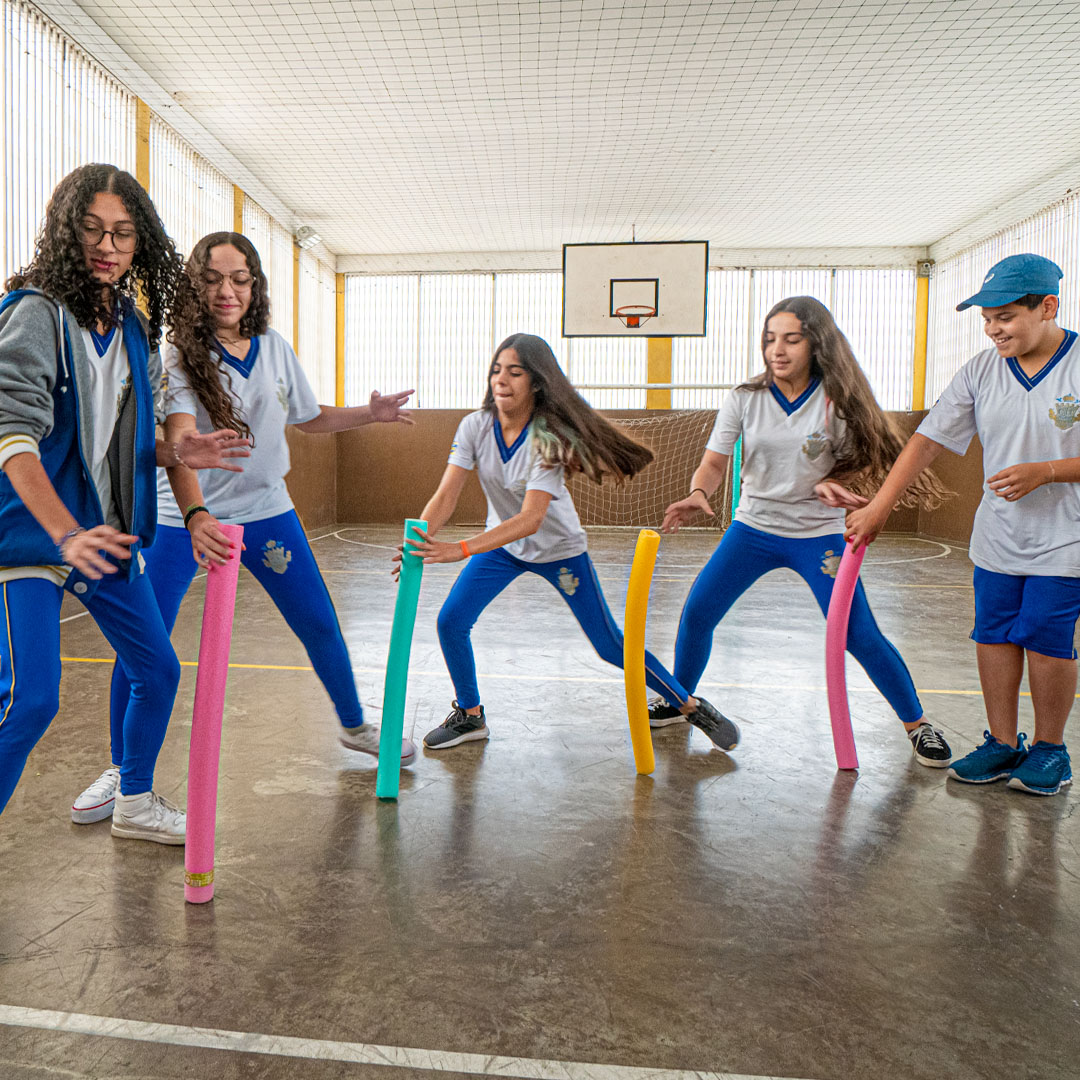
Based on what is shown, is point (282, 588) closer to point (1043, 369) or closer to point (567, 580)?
point (567, 580)

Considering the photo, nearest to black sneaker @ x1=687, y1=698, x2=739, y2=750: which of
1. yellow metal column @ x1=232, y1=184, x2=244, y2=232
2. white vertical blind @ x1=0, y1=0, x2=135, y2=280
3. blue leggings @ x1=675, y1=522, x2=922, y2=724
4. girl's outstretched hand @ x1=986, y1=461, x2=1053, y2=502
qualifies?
blue leggings @ x1=675, y1=522, x2=922, y2=724

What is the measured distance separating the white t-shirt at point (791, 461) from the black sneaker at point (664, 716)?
829 millimetres

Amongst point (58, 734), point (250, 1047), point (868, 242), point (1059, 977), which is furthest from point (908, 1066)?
point (868, 242)

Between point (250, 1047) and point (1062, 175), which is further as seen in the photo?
point (1062, 175)

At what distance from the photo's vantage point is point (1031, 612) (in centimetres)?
259

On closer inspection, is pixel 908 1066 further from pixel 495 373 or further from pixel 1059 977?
pixel 495 373

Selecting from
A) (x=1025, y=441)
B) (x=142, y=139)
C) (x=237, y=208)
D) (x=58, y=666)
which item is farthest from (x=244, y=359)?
(x=237, y=208)

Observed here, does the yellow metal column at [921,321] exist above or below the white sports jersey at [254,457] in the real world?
above

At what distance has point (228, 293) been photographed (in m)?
2.40

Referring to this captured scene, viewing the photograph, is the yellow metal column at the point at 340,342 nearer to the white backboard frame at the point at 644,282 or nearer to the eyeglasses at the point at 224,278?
the white backboard frame at the point at 644,282

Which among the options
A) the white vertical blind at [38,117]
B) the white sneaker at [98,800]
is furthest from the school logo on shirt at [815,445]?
the white vertical blind at [38,117]

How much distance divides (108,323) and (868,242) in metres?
13.4

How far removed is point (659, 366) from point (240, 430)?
39.5ft

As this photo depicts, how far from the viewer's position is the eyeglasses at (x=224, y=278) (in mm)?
2385
